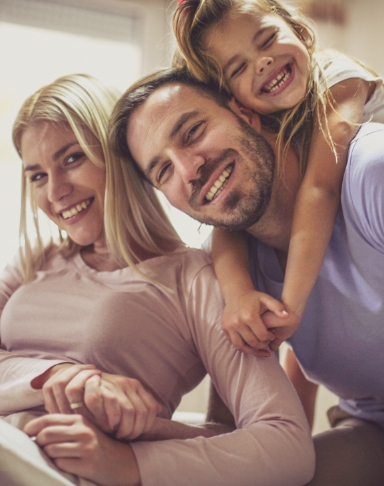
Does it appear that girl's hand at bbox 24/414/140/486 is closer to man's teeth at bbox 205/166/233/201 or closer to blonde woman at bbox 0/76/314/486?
blonde woman at bbox 0/76/314/486

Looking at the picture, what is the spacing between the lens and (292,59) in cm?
138

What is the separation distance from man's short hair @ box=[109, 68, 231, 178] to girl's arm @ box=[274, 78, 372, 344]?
0.27 metres

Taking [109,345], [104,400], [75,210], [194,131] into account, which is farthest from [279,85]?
[104,400]

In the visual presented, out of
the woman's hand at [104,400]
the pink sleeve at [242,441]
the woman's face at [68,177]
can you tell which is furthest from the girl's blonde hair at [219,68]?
the woman's hand at [104,400]

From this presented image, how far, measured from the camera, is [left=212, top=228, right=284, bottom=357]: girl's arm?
1126 millimetres

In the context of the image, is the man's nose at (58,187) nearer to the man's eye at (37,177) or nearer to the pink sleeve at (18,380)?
the man's eye at (37,177)

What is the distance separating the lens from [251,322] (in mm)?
1124

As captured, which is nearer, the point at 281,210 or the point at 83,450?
the point at 83,450

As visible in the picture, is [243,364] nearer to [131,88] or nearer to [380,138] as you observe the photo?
[380,138]

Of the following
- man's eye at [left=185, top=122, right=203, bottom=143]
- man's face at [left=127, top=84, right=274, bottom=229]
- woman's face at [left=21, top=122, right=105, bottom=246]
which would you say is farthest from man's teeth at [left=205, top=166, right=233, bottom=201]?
woman's face at [left=21, top=122, right=105, bottom=246]

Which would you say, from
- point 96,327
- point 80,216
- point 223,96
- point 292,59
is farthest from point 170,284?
point 292,59

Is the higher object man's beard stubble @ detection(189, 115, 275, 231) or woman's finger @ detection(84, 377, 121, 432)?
man's beard stubble @ detection(189, 115, 275, 231)

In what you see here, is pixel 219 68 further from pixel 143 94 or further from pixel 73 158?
pixel 73 158

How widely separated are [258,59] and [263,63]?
22mm
